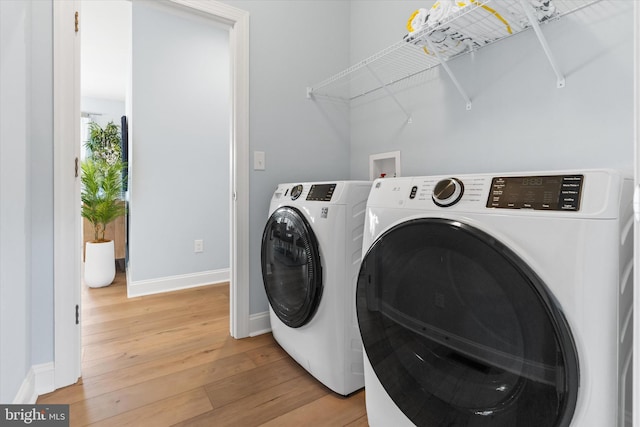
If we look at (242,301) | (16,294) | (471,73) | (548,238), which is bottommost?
(242,301)

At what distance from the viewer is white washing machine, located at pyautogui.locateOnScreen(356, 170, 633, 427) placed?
1.92 ft

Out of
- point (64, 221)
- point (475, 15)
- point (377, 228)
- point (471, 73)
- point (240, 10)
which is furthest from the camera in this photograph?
point (240, 10)

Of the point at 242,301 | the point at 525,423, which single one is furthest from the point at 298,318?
the point at 525,423

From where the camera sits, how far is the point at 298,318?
1.37 m

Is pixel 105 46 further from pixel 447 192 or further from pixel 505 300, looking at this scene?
pixel 505 300

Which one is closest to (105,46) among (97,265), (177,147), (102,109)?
(177,147)

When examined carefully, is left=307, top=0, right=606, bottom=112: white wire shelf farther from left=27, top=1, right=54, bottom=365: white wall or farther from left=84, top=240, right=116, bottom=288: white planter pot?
left=84, top=240, right=116, bottom=288: white planter pot

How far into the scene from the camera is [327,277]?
1.25 m

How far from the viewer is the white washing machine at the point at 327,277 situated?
123 centimetres

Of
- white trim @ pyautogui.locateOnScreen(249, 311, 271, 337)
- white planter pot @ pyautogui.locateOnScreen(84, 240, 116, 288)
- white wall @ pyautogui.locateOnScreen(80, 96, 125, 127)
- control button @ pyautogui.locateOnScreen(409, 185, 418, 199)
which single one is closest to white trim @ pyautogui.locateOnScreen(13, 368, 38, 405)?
white trim @ pyautogui.locateOnScreen(249, 311, 271, 337)

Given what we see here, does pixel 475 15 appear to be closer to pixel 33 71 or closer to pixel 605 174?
pixel 605 174

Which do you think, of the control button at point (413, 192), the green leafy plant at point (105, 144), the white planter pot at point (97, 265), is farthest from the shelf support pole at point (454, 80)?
the green leafy plant at point (105, 144)

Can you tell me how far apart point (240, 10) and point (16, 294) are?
1681 mm

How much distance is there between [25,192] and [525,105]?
2.03 meters
